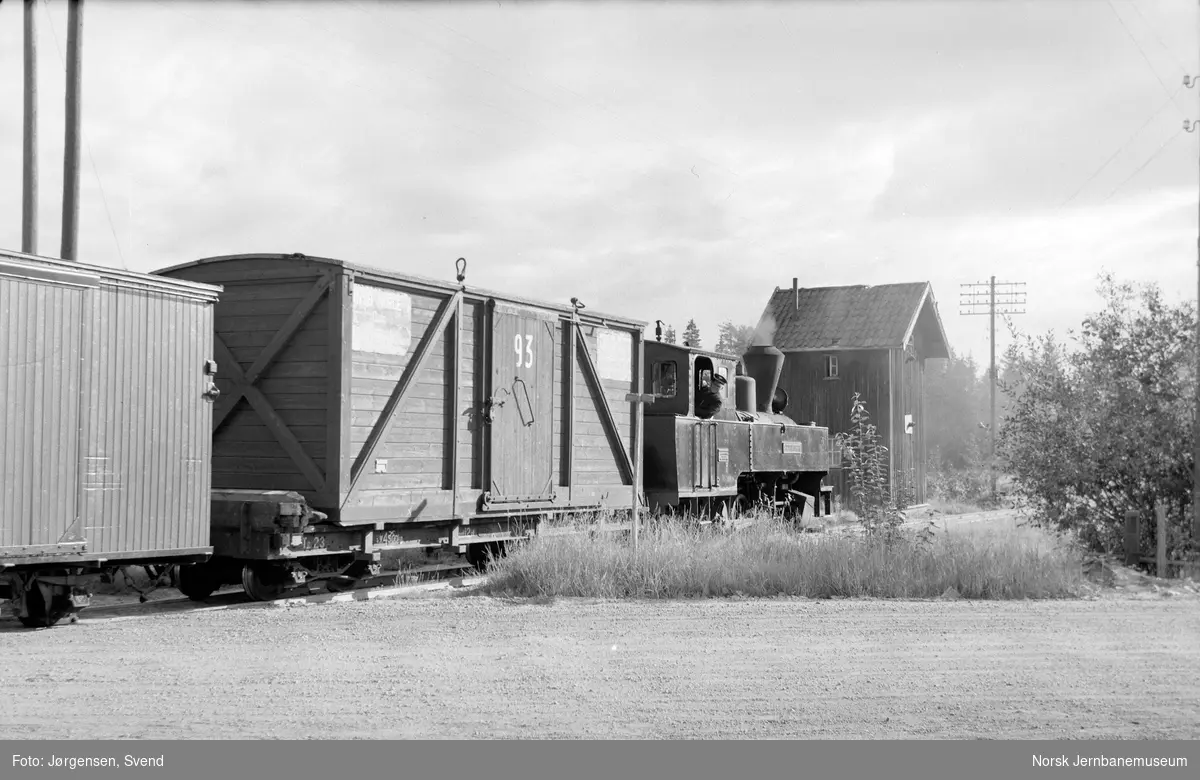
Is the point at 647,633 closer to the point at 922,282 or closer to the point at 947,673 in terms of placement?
the point at 947,673

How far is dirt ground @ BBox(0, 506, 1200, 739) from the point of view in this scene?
5359 mm

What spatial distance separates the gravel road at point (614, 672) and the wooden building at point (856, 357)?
683 inches

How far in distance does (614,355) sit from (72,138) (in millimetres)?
7878

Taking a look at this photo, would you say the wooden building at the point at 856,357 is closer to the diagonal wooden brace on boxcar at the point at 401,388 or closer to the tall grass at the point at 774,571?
the tall grass at the point at 774,571

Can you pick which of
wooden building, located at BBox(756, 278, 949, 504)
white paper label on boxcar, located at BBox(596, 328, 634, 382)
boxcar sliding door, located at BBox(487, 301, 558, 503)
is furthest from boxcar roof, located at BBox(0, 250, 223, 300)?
wooden building, located at BBox(756, 278, 949, 504)

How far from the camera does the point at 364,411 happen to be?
10.1 metres

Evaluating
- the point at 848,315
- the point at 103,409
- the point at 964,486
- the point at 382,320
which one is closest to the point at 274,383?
the point at 382,320

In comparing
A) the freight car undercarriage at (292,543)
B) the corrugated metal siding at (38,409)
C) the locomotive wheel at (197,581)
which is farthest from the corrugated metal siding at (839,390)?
the corrugated metal siding at (38,409)

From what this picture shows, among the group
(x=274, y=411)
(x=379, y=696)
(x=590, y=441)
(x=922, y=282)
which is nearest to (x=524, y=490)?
(x=590, y=441)

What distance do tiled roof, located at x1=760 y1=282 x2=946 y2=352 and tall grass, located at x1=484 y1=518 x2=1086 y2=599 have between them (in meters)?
16.4

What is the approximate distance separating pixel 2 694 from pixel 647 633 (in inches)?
165

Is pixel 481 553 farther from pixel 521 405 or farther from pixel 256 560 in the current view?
pixel 256 560

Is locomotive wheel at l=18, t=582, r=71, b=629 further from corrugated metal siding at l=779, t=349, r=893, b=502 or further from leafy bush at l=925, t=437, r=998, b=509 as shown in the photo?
leafy bush at l=925, t=437, r=998, b=509

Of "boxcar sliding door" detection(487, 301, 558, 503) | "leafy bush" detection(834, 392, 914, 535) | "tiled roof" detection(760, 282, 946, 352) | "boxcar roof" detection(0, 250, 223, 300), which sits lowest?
"leafy bush" detection(834, 392, 914, 535)
